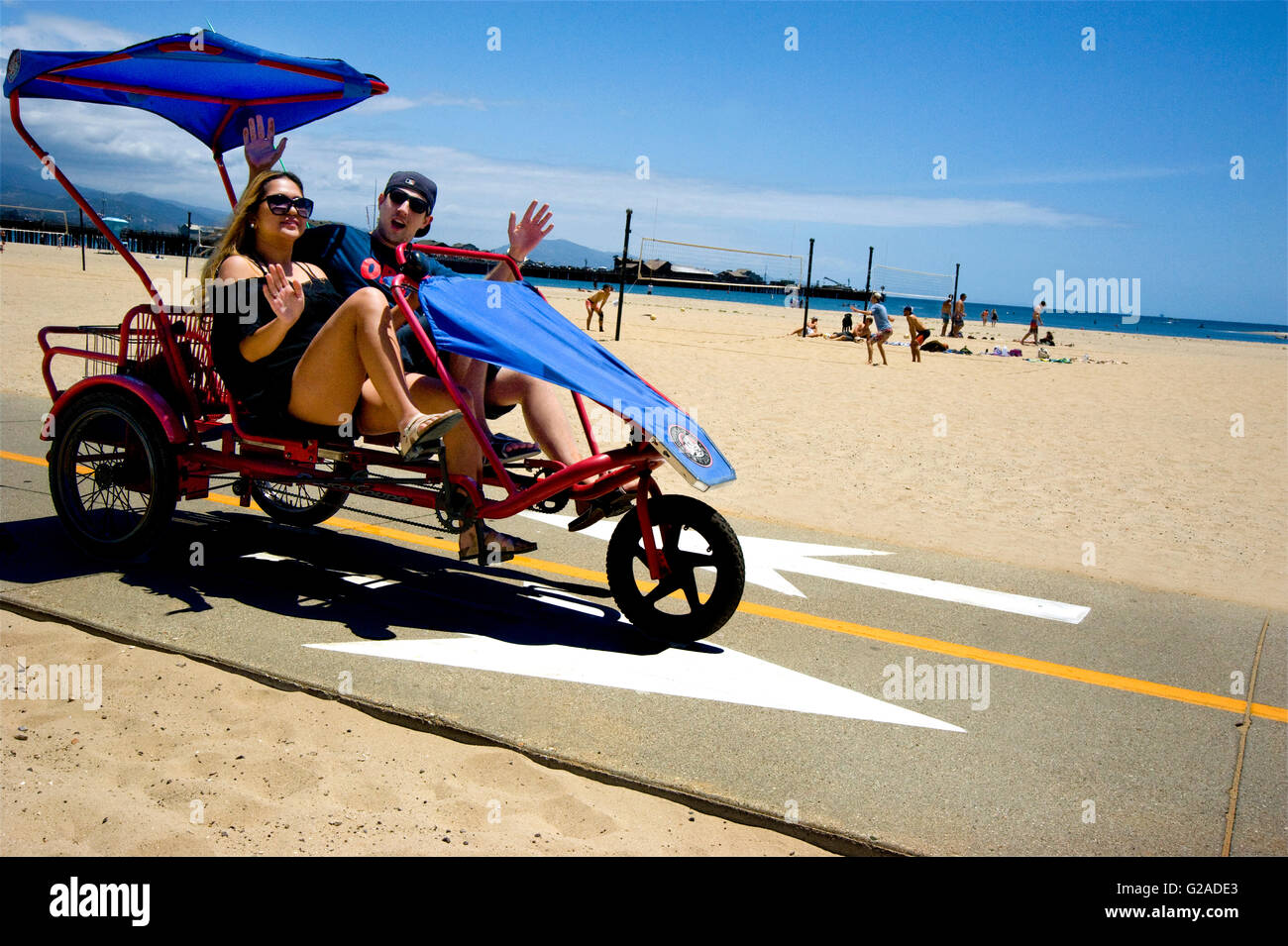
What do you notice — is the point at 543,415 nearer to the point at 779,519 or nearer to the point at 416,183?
the point at 416,183

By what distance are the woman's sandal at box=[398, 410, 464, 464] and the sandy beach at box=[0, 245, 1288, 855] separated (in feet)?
3.89

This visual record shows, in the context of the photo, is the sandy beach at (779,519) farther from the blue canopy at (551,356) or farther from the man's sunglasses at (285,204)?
the man's sunglasses at (285,204)

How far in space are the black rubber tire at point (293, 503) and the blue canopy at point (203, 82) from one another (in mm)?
2204

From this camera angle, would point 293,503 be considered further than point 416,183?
Yes

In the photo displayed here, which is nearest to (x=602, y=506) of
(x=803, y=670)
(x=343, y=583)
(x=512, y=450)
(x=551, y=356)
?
(x=512, y=450)

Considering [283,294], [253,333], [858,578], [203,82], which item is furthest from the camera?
[858,578]

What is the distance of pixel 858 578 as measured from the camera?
5.68 meters

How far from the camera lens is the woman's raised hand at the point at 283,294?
4430mm

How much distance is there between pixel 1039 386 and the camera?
62.4ft

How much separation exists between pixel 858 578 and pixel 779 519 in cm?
154

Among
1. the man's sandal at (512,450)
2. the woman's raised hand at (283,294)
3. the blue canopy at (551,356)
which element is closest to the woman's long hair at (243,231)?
the woman's raised hand at (283,294)

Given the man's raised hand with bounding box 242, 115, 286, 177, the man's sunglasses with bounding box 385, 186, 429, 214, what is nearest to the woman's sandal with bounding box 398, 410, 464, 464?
the man's sunglasses with bounding box 385, 186, 429, 214
